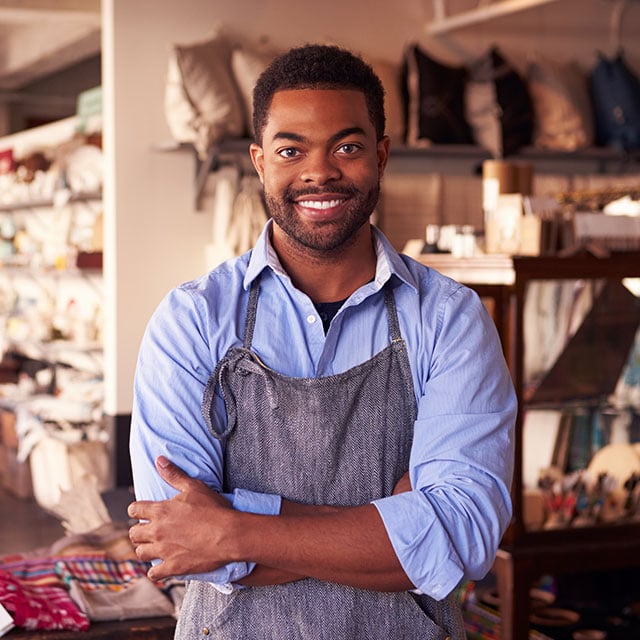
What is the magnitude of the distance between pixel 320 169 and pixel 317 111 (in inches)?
3.9

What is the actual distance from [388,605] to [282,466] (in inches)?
11.3

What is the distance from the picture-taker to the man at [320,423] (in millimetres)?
1698

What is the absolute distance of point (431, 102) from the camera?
5754 millimetres

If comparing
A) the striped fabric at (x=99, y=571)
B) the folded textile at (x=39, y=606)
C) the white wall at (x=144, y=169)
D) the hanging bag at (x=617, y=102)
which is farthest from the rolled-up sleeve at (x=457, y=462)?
the hanging bag at (x=617, y=102)

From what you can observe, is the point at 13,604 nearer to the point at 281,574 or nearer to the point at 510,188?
the point at 281,574

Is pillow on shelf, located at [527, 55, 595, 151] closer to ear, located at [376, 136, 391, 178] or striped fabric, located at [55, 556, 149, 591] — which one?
striped fabric, located at [55, 556, 149, 591]

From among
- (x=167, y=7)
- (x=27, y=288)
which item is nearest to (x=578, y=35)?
(x=167, y=7)

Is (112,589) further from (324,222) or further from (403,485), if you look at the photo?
(324,222)

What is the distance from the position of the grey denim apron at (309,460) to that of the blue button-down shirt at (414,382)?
0.03m

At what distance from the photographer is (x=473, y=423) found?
5.83 ft

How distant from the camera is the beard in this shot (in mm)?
1822

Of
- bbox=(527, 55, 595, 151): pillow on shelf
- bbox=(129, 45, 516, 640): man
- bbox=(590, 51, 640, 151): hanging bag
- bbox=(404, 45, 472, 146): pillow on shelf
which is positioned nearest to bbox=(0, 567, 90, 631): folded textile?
bbox=(129, 45, 516, 640): man

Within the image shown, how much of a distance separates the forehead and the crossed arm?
59 cm

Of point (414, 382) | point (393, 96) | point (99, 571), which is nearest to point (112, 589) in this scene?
point (99, 571)
